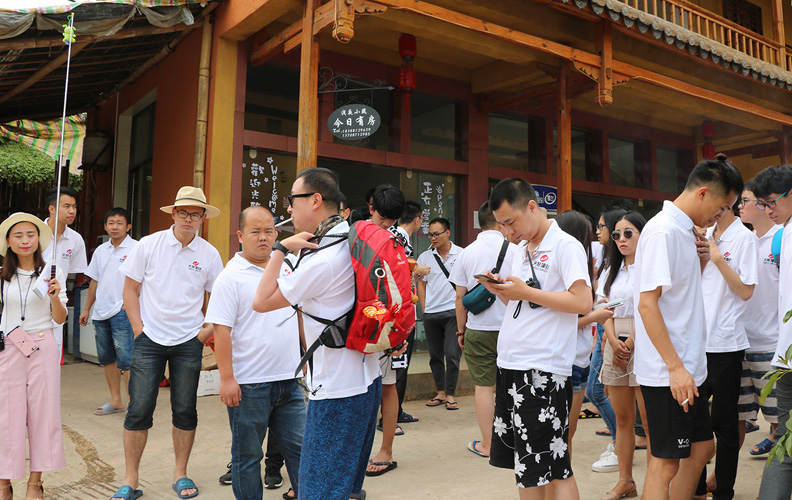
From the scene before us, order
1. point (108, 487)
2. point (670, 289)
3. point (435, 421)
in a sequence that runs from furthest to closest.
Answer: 1. point (435, 421)
2. point (108, 487)
3. point (670, 289)

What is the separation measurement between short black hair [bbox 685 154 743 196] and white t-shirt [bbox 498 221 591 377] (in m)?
0.69

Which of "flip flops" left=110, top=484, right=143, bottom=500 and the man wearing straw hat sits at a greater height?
the man wearing straw hat

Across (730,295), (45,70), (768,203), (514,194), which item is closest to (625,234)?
(730,295)

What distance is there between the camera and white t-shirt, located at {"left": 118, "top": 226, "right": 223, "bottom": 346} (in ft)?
13.9

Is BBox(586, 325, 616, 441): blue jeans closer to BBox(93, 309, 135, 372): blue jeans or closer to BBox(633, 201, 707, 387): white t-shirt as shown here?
BBox(633, 201, 707, 387): white t-shirt

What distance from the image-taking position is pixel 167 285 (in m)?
4.30

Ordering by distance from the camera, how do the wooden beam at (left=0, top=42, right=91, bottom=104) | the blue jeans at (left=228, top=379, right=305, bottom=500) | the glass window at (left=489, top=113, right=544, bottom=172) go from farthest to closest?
the glass window at (left=489, top=113, right=544, bottom=172), the wooden beam at (left=0, top=42, right=91, bottom=104), the blue jeans at (left=228, top=379, right=305, bottom=500)

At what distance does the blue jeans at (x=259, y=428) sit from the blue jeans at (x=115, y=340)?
3434mm

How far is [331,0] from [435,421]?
15.0ft

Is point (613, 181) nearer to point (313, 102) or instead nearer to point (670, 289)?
point (313, 102)

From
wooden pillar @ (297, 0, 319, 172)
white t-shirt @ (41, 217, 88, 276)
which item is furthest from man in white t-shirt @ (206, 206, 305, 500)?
white t-shirt @ (41, 217, 88, 276)

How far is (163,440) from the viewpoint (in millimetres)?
5406

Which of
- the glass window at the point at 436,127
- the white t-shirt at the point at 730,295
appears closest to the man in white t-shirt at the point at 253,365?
the white t-shirt at the point at 730,295

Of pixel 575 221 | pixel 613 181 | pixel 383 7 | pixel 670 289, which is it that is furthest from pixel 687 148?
pixel 670 289
